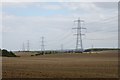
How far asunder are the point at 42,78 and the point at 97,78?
3.86 meters

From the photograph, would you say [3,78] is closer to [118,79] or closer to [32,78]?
[32,78]

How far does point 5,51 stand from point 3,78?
64020 mm

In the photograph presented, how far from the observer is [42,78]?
23.7 metres

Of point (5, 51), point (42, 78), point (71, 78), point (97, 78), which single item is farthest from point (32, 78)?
point (5, 51)

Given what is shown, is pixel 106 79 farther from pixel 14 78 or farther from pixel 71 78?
pixel 14 78

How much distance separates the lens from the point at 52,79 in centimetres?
2316

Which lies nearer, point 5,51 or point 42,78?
point 42,78

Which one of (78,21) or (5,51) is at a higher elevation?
(78,21)

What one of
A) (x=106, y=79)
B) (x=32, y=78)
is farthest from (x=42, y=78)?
(x=106, y=79)

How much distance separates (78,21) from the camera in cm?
8962

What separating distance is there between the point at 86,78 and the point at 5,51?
212 feet

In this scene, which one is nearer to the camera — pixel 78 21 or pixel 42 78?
pixel 42 78

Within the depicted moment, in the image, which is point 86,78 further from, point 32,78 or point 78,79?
point 32,78

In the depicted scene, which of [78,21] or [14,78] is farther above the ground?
[78,21]
